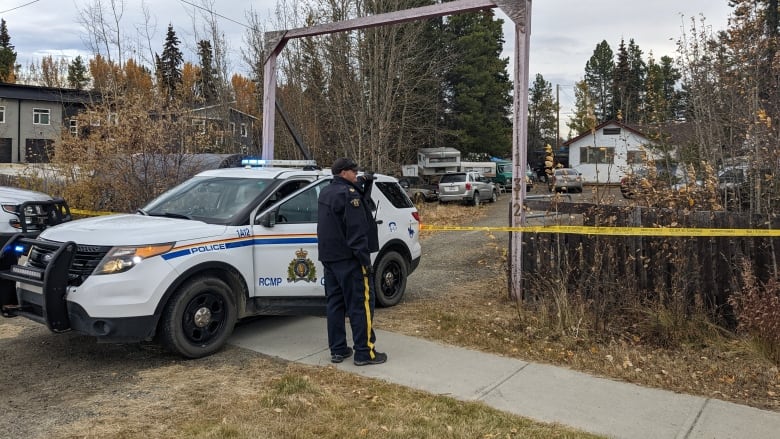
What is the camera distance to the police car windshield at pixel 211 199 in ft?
19.9

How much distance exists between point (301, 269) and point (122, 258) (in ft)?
5.97

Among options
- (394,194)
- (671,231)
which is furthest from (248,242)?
(671,231)

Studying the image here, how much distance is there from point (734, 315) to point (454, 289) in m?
3.84

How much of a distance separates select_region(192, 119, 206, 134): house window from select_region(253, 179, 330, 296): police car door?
7268mm

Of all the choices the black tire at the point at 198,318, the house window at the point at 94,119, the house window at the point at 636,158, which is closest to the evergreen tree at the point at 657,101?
the house window at the point at 636,158

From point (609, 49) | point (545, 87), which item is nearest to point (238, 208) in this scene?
point (609, 49)

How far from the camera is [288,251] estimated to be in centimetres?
613

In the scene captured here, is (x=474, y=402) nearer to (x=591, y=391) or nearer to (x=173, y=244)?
(x=591, y=391)

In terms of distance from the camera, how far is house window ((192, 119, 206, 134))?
12781 millimetres

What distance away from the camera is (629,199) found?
7.55 m

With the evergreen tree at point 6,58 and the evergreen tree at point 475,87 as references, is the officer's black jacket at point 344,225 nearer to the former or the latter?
the evergreen tree at point 475,87

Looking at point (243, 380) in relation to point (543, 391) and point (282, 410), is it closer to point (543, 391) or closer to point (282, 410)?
point (282, 410)

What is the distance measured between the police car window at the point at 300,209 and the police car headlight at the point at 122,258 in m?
1.45

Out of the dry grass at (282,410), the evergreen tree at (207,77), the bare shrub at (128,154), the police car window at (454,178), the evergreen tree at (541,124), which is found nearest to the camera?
A: the dry grass at (282,410)
